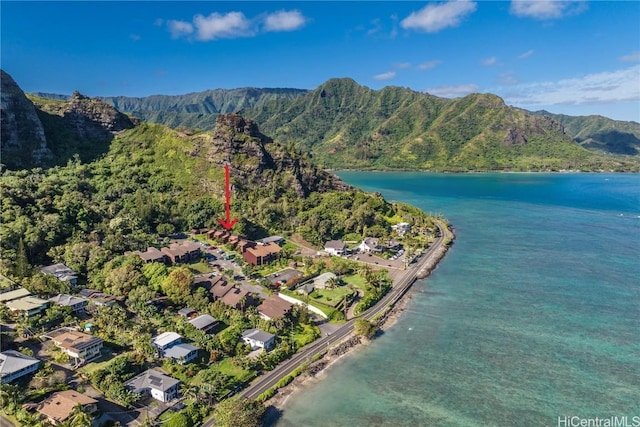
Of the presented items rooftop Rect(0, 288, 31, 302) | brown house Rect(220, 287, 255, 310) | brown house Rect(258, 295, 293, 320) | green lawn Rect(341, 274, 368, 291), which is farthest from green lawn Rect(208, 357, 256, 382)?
rooftop Rect(0, 288, 31, 302)

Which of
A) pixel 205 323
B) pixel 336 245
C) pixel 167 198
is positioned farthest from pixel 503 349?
pixel 167 198

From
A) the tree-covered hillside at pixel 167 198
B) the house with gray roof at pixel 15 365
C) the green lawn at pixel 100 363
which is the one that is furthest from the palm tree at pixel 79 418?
the tree-covered hillside at pixel 167 198

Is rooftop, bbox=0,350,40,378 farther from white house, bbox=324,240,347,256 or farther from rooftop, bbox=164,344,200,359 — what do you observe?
white house, bbox=324,240,347,256

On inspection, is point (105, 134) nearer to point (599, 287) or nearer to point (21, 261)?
point (21, 261)

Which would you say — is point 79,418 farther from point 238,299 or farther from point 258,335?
point 238,299

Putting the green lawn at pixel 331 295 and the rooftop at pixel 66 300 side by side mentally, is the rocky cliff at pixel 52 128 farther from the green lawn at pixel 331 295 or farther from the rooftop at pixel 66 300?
the green lawn at pixel 331 295

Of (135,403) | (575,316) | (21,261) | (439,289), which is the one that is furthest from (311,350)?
(21,261)
